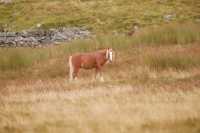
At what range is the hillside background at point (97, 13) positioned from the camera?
42.0 metres

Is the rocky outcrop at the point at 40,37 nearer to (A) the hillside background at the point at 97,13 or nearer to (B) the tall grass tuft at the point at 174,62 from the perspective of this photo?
(A) the hillside background at the point at 97,13

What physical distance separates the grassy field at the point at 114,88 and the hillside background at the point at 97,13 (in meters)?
4.89

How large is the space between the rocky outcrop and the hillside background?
4.45m

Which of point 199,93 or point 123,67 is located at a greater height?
point 199,93

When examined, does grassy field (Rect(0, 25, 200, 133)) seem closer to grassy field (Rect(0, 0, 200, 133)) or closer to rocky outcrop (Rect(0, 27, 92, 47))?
grassy field (Rect(0, 0, 200, 133))

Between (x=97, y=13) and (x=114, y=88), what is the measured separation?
3779 centimetres

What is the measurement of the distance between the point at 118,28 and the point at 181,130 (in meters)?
34.3

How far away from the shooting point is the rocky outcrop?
34531 millimetres

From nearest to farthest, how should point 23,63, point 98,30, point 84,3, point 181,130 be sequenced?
point 181,130 → point 23,63 → point 98,30 → point 84,3

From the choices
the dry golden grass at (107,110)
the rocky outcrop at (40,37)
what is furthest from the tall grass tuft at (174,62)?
the rocky outcrop at (40,37)

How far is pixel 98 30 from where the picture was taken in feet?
131

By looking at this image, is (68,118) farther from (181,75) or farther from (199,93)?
(181,75)

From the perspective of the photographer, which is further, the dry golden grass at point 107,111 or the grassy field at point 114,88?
the grassy field at point 114,88

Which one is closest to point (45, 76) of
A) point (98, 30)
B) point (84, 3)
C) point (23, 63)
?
point (23, 63)
